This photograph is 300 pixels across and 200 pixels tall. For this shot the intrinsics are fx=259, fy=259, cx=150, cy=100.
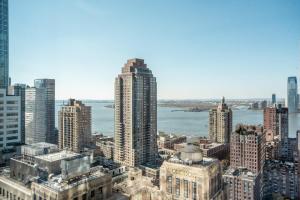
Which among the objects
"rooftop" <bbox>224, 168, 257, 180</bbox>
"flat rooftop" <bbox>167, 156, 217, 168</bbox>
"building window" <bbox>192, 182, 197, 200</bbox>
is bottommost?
"rooftop" <bbox>224, 168, 257, 180</bbox>

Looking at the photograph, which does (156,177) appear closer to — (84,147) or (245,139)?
(245,139)

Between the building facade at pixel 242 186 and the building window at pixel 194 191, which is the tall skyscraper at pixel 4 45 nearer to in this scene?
the building window at pixel 194 191

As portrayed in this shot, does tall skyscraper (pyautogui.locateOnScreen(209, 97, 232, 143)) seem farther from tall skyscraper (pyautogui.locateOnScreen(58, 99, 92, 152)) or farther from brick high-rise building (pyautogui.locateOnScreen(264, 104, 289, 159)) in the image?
tall skyscraper (pyautogui.locateOnScreen(58, 99, 92, 152))

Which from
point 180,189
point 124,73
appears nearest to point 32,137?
point 124,73

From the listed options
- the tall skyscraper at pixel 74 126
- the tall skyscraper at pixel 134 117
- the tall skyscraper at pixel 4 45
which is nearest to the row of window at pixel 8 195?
the tall skyscraper at pixel 4 45

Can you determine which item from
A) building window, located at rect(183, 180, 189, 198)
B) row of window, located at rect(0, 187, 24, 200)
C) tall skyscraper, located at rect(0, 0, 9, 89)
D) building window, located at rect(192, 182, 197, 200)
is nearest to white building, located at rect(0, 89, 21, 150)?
tall skyscraper, located at rect(0, 0, 9, 89)

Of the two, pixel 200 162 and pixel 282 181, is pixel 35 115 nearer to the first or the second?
pixel 282 181

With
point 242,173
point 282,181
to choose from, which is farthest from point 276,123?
point 242,173
